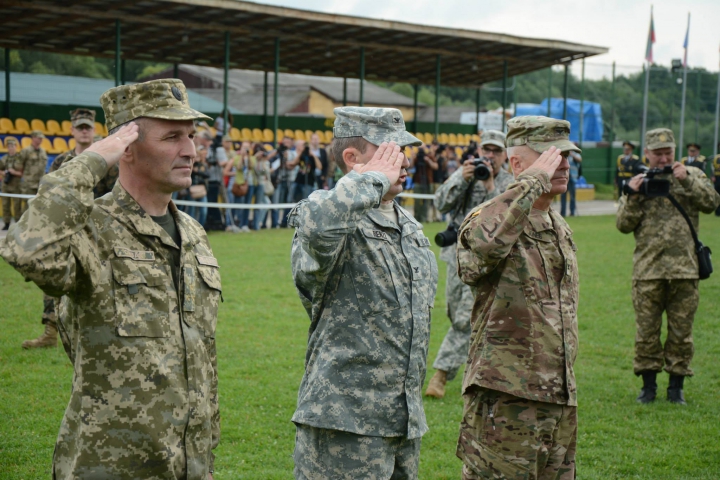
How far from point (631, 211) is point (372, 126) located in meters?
4.59

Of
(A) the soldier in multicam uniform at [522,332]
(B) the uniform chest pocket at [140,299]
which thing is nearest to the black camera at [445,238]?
(A) the soldier in multicam uniform at [522,332]

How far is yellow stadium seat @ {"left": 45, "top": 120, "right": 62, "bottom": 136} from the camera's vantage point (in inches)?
906

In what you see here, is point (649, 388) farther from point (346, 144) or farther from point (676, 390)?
point (346, 144)

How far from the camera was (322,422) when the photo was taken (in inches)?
127

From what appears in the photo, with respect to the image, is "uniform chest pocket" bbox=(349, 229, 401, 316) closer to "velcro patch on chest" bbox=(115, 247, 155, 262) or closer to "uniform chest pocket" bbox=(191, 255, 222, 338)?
"uniform chest pocket" bbox=(191, 255, 222, 338)

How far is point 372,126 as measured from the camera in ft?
11.2

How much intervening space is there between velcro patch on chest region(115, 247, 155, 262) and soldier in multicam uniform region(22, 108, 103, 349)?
4.57m

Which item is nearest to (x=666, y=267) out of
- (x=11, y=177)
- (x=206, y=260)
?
(x=206, y=260)

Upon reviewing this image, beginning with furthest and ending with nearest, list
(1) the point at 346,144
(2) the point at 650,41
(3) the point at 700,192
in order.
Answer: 1. (2) the point at 650,41
2. (3) the point at 700,192
3. (1) the point at 346,144

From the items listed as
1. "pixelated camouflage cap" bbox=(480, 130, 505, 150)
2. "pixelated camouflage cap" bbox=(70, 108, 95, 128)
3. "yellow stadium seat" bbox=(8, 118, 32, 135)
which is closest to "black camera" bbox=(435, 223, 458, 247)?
"pixelated camouflage cap" bbox=(480, 130, 505, 150)

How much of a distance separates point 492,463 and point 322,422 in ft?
3.02

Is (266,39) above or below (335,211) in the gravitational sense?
above

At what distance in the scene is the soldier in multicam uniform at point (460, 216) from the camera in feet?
22.9

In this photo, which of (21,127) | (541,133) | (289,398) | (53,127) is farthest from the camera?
(53,127)
